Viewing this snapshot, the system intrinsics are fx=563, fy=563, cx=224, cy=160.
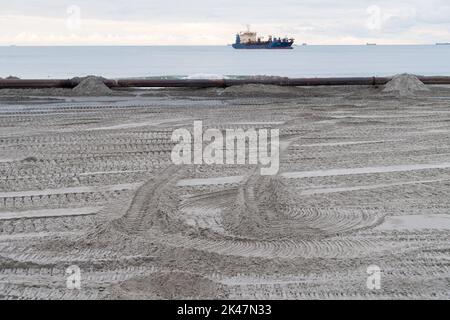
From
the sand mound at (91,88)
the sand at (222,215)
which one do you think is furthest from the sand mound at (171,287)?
the sand mound at (91,88)

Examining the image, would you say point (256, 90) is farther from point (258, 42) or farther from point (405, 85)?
point (258, 42)

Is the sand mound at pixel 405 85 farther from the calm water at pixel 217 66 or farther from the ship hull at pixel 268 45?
the ship hull at pixel 268 45

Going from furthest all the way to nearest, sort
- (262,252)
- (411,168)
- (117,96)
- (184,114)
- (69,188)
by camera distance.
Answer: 1. (117,96)
2. (184,114)
3. (411,168)
4. (69,188)
5. (262,252)

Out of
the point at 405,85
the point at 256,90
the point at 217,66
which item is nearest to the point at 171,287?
the point at 256,90

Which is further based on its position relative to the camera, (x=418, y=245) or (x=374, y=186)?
(x=374, y=186)

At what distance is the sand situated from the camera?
400 cm

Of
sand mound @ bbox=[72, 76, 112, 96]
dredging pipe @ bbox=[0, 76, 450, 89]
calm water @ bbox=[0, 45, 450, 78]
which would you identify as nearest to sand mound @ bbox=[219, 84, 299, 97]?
dredging pipe @ bbox=[0, 76, 450, 89]

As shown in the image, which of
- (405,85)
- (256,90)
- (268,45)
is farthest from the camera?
(268,45)

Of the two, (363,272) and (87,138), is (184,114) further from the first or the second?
(363,272)

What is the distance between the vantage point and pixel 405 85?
1636 cm

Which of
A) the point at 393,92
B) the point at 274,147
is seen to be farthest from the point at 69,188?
the point at 393,92

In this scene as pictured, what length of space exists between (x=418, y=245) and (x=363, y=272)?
78 centimetres

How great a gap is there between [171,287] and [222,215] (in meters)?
1.60

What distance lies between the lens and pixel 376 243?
4.70 metres
